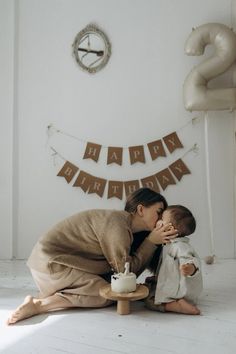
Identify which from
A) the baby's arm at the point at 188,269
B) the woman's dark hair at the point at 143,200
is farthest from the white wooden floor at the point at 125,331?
the woman's dark hair at the point at 143,200

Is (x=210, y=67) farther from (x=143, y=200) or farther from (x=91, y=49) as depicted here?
(x=143, y=200)

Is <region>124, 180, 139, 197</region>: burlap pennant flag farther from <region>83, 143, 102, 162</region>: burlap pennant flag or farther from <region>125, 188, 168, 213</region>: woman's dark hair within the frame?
<region>125, 188, 168, 213</region>: woman's dark hair

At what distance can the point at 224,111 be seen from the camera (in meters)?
2.58

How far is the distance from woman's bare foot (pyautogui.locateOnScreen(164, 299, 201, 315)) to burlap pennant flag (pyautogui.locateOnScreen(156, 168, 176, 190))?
1.11 m

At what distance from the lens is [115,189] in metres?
2.68

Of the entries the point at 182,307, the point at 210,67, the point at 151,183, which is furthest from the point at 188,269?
the point at 210,67

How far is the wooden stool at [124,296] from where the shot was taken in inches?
60.2

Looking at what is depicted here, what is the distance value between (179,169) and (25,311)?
4.70 ft

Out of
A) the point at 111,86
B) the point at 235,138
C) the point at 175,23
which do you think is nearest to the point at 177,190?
the point at 235,138

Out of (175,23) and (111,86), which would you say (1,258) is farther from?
(175,23)

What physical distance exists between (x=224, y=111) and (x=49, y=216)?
1337 millimetres

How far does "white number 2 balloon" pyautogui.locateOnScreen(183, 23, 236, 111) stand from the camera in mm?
2393

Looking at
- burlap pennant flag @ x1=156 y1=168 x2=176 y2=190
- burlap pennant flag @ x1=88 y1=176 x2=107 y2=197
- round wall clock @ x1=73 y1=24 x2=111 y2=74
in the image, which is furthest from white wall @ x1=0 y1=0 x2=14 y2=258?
burlap pennant flag @ x1=156 y1=168 x2=176 y2=190

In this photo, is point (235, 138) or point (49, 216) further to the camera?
point (49, 216)
